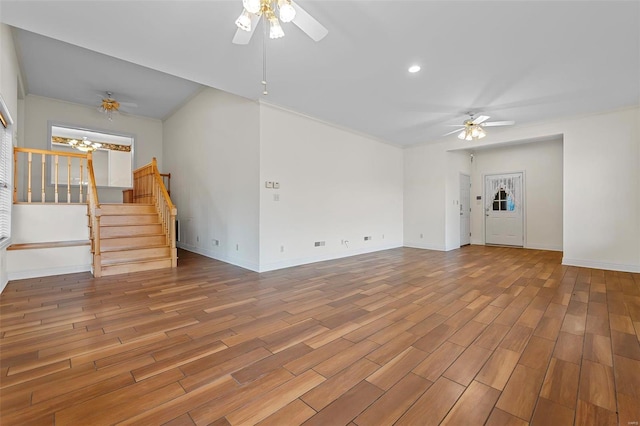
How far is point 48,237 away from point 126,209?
1245mm


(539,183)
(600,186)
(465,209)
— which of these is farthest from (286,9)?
(539,183)

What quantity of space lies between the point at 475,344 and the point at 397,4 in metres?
2.90

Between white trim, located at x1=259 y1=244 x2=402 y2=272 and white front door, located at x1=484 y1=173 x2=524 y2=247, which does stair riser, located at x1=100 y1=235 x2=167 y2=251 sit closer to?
white trim, located at x1=259 y1=244 x2=402 y2=272

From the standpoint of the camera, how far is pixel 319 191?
5.39 metres

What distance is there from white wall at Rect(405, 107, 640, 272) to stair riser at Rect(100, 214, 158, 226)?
310 inches

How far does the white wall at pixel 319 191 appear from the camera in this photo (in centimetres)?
463

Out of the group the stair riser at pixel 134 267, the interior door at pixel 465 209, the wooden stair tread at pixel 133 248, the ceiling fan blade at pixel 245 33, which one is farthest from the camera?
the interior door at pixel 465 209

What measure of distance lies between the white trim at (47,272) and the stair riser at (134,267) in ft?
1.82

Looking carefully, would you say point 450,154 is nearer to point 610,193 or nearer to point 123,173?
point 610,193

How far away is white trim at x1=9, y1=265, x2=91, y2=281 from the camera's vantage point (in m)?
3.89

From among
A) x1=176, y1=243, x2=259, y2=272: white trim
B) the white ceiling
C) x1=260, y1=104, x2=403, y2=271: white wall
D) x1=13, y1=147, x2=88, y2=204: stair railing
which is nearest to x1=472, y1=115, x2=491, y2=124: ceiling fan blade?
the white ceiling

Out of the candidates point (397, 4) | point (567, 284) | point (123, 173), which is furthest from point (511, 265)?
point (123, 173)

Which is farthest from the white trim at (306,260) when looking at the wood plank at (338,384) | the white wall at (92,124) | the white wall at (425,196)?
the white wall at (92,124)

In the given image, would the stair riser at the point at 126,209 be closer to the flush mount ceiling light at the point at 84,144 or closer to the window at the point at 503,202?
the flush mount ceiling light at the point at 84,144
